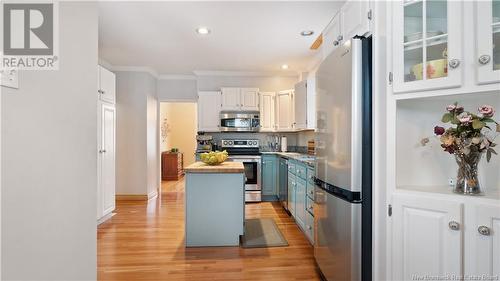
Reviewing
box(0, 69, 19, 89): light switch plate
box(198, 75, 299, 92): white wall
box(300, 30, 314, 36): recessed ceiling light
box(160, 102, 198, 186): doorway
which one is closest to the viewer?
box(0, 69, 19, 89): light switch plate

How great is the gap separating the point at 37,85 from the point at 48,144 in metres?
0.23

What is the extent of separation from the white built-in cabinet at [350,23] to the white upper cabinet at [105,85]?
291cm

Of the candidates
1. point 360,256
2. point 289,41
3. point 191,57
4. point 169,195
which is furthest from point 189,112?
point 360,256

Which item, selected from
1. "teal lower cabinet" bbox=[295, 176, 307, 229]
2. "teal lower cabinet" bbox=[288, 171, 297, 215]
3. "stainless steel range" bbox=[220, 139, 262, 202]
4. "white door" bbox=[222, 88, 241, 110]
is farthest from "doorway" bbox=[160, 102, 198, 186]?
"teal lower cabinet" bbox=[295, 176, 307, 229]

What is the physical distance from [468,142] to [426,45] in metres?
0.54

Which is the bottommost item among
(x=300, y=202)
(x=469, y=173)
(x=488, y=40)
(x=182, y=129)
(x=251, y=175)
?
(x=300, y=202)

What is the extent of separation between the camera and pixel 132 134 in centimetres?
508

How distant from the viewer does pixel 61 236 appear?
3.62 ft

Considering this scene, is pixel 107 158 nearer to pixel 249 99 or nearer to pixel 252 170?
pixel 252 170

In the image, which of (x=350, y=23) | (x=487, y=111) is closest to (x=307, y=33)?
(x=350, y=23)

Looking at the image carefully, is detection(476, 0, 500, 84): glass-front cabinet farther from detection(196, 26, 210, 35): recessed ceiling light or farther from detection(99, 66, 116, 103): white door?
detection(99, 66, 116, 103): white door

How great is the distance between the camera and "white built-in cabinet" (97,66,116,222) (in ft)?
11.4

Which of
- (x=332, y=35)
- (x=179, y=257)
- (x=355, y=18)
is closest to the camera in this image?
(x=355, y=18)

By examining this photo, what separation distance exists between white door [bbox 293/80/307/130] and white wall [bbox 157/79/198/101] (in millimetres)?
2243
